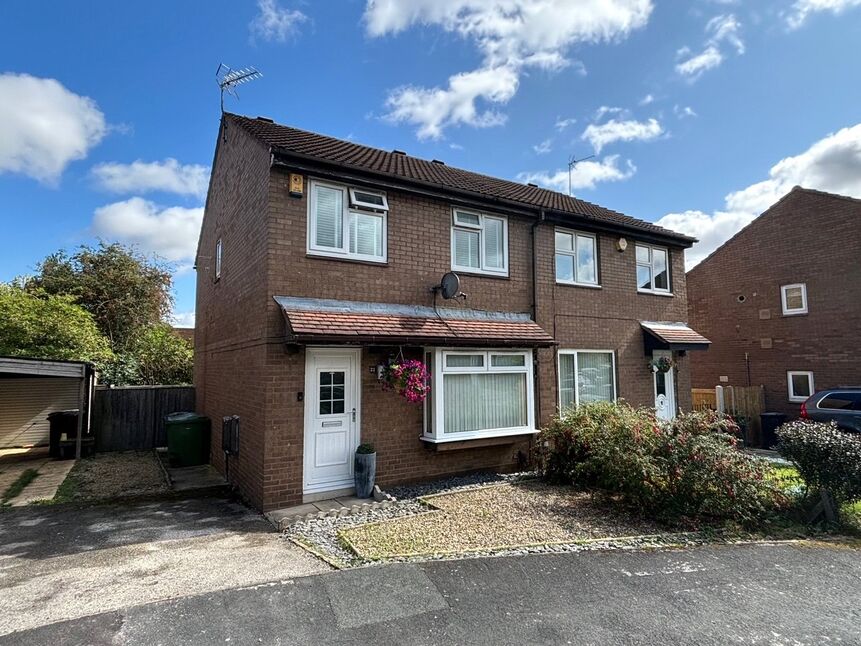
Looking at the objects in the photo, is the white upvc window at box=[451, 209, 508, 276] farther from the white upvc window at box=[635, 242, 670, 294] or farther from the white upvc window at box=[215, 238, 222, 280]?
the white upvc window at box=[215, 238, 222, 280]

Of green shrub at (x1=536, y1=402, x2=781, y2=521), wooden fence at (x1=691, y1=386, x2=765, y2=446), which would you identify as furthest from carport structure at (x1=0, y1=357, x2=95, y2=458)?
wooden fence at (x1=691, y1=386, x2=765, y2=446)

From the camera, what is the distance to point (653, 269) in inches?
472

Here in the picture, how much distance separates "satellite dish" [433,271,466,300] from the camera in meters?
8.06

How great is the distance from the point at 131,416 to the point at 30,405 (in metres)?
3.62

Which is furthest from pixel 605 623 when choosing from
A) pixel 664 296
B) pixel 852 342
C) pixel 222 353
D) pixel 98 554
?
pixel 852 342

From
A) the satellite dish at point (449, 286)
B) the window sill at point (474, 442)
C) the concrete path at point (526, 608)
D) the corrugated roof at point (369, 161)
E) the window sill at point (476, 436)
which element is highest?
the corrugated roof at point (369, 161)

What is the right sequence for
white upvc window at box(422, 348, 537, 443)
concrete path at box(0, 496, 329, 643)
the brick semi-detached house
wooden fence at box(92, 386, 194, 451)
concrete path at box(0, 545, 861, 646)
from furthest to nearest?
1. wooden fence at box(92, 386, 194, 451)
2. white upvc window at box(422, 348, 537, 443)
3. the brick semi-detached house
4. concrete path at box(0, 496, 329, 643)
5. concrete path at box(0, 545, 861, 646)

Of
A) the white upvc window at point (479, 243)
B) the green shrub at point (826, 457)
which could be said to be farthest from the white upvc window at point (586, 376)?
the green shrub at point (826, 457)

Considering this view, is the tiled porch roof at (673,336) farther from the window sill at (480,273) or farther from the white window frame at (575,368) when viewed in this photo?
the window sill at (480,273)

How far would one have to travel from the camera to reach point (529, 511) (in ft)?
20.9

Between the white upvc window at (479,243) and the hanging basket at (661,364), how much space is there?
4616mm

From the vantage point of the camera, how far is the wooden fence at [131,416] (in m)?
12.1

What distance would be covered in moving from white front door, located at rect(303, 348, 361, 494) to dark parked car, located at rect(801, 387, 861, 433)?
10172 millimetres

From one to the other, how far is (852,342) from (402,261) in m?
13.7
